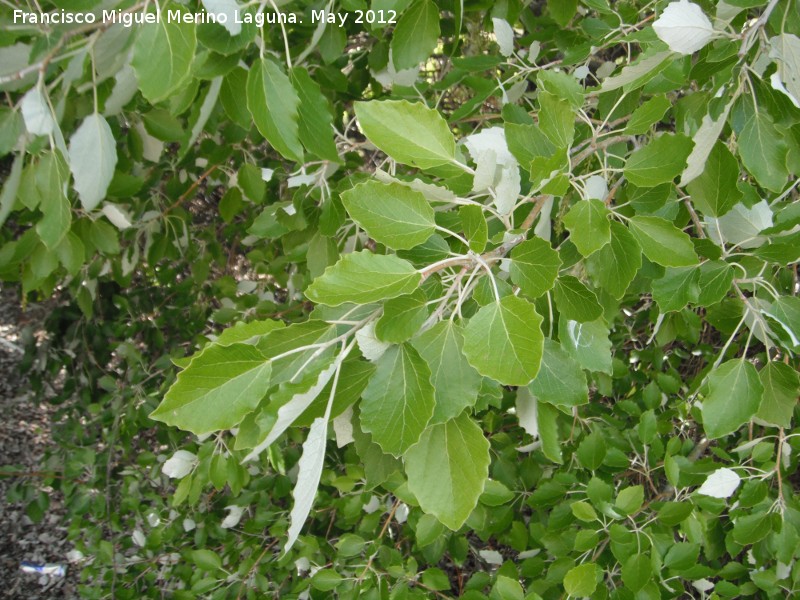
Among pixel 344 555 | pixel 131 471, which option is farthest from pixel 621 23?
pixel 131 471

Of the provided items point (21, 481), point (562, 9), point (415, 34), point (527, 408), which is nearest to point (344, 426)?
point (527, 408)

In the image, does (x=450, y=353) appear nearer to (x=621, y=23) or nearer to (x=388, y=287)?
(x=388, y=287)

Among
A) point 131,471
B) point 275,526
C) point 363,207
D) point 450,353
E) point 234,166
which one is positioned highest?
point 363,207

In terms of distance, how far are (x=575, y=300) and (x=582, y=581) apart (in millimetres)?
402

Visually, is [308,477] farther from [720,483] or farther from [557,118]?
[720,483]

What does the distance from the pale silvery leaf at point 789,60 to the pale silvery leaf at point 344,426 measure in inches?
22.1

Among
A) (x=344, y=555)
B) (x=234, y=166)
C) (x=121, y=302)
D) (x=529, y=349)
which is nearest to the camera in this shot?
(x=529, y=349)

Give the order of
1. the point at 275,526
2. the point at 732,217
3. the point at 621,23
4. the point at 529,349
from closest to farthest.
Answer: the point at 529,349
the point at 732,217
the point at 621,23
the point at 275,526

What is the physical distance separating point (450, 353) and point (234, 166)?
1.69 m

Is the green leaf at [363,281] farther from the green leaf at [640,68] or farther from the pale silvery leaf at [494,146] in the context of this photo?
the green leaf at [640,68]

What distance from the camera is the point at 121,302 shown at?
230cm

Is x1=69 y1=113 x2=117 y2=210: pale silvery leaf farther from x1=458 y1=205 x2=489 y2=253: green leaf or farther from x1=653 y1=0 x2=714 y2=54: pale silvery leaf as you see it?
x1=653 y1=0 x2=714 y2=54: pale silvery leaf

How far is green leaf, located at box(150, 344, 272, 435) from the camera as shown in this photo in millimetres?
538

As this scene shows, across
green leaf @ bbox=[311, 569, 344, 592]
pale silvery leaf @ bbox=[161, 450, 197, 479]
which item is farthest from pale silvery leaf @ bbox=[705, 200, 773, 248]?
pale silvery leaf @ bbox=[161, 450, 197, 479]
